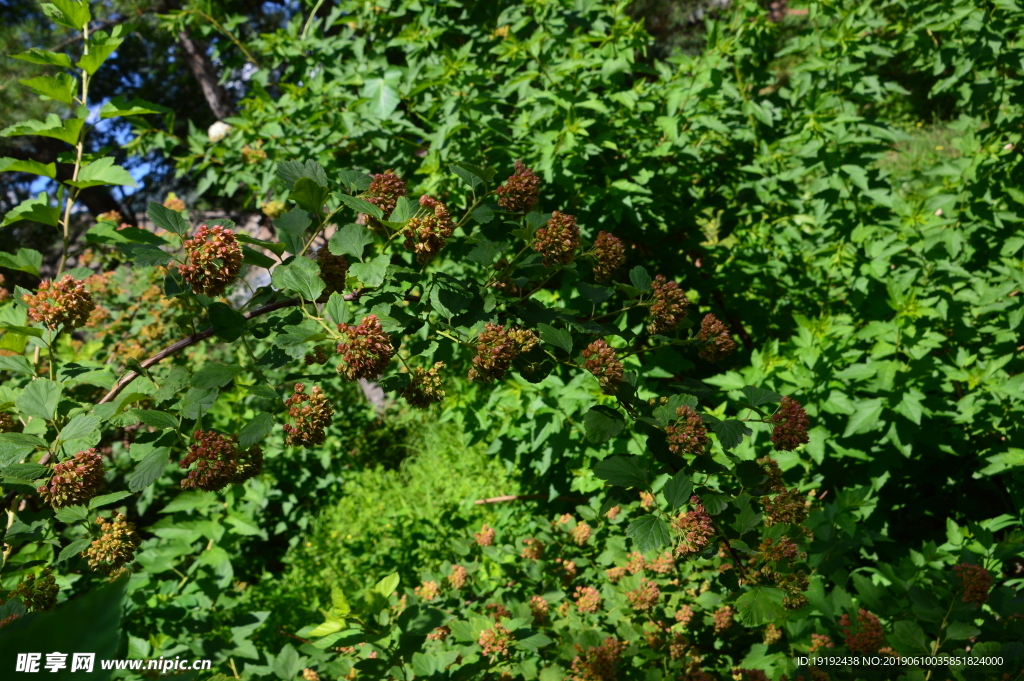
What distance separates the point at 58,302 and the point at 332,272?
1.57 ft

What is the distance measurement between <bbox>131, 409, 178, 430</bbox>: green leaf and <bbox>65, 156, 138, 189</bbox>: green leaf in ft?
1.67

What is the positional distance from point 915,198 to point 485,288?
243 centimetres

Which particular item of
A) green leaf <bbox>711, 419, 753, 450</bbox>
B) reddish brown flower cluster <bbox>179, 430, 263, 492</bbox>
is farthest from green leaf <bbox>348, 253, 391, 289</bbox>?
green leaf <bbox>711, 419, 753, 450</bbox>

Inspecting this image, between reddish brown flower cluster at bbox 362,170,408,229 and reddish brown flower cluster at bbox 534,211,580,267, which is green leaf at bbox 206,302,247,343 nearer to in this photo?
reddish brown flower cluster at bbox 362,170,408,229

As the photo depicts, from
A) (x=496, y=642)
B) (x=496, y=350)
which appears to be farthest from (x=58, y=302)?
(x=496, y=642)

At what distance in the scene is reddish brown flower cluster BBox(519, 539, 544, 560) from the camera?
2.02 metres

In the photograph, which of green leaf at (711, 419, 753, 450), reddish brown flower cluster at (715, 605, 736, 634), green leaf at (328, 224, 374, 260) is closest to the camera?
green leaf at (711, 419, 753, 450)

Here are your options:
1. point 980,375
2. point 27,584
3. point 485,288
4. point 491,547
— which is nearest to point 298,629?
point 491,547

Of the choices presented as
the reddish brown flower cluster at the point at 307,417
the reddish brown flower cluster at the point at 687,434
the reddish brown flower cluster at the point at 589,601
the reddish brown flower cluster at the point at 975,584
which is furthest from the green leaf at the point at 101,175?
the reddish brown flower cluster at the point at 975,584

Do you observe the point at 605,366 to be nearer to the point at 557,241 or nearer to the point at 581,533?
the point at 557,241

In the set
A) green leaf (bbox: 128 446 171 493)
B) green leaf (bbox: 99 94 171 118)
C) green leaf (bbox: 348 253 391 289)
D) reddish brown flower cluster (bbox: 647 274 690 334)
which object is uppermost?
green leaf (bbox: 99 94 171 118)

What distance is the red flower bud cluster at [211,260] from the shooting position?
101 cm

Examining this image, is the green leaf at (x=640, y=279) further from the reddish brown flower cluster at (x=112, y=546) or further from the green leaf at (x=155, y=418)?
the reddish brown flower cluster at (x=112, y=546)

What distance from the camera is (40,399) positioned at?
3.53 feet
